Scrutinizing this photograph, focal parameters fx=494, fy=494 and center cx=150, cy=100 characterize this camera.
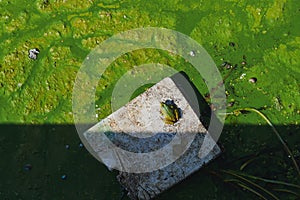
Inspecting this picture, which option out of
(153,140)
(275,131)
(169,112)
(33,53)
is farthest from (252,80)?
(33,53)

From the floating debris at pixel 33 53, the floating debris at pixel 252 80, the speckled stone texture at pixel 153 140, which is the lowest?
the speckled stone texture at pixel 153 140

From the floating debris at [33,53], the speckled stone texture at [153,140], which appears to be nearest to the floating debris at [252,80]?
the speckled stone texture at [153,140]

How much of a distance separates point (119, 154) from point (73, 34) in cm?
95

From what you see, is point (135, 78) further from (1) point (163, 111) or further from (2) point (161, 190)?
(2) point (161, 190)

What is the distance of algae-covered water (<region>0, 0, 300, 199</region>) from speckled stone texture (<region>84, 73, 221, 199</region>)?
10 centimetres

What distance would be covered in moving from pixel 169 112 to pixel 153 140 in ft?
0.71

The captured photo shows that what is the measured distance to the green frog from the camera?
10.9ft

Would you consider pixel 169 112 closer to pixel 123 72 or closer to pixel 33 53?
pixel 123 72

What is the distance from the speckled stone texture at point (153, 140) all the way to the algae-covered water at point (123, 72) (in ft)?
0.34

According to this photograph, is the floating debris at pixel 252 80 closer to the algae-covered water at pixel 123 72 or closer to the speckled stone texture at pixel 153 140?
the algae-covered water at pixel 123 72

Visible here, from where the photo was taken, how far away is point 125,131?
333cm

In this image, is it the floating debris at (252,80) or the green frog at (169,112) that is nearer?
the green frog at (169,112)

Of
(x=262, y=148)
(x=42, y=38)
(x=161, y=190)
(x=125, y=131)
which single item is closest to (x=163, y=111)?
(x=125, y=131)

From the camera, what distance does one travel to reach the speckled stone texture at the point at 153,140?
3240mm
